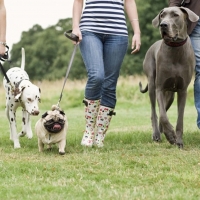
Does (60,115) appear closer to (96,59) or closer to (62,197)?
(96,59)

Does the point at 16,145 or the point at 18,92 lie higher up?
the point at 18,92

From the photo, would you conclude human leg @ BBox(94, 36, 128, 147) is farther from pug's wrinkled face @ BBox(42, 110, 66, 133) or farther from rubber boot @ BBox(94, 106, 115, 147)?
pug's wrinkled face @ BBox(42, 110, 66, 133)

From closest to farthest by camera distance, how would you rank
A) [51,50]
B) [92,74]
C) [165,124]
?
[92,74], [165,124], [51,50]

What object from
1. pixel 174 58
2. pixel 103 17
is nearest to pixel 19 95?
pixel 103 17

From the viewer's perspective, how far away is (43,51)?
6259 cm

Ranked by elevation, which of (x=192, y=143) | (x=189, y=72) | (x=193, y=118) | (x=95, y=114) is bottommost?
(x=193, y=118)

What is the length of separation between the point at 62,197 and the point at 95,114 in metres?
2.74

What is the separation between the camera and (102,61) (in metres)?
6.29

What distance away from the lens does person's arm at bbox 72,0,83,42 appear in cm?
628

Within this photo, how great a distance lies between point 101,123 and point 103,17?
1283mm

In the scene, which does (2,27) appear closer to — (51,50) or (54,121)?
(54,121)

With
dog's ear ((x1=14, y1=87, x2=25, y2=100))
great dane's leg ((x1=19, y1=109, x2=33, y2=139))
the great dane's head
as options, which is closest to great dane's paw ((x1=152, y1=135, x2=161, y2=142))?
the great dane's head

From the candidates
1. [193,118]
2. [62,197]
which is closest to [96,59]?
[62,197]

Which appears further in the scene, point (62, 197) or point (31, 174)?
point (31, 174)
